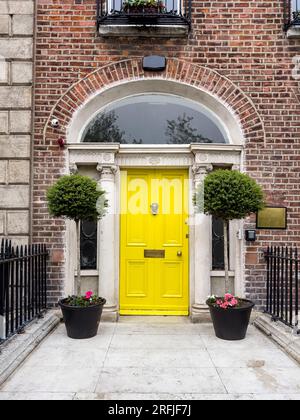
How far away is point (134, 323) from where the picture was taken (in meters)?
5.80

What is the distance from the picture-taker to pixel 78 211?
5008mm

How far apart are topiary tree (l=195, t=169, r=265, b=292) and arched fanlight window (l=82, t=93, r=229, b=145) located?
1427mm

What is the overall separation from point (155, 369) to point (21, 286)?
2.17m

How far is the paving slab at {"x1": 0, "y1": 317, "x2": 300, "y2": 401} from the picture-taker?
3396 millimetres

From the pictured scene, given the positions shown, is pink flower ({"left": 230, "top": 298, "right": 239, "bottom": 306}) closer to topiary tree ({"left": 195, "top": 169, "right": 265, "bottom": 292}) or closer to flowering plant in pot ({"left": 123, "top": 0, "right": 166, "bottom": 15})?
topiary tree ({"left": 195, "top": 169, "right": 265, "bottom": 292})

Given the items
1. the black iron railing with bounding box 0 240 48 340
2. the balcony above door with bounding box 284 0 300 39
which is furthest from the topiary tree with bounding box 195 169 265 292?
the balcony above door with bounding box 284 0 300 39

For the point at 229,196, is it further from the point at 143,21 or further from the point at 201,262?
the point at 143,21

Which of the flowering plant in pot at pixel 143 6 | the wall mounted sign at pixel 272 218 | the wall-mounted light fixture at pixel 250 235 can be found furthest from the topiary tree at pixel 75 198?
the flowering plant in pot at pixel 143 6

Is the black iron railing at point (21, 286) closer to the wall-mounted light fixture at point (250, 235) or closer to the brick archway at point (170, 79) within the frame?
the brick archway at point (170, 79)

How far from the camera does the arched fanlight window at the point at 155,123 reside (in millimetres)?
6332

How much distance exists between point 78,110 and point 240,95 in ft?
8.90

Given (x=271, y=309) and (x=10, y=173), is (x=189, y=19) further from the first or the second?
(x=271, y=309)

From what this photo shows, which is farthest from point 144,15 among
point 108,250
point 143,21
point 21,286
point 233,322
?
point 233,322
